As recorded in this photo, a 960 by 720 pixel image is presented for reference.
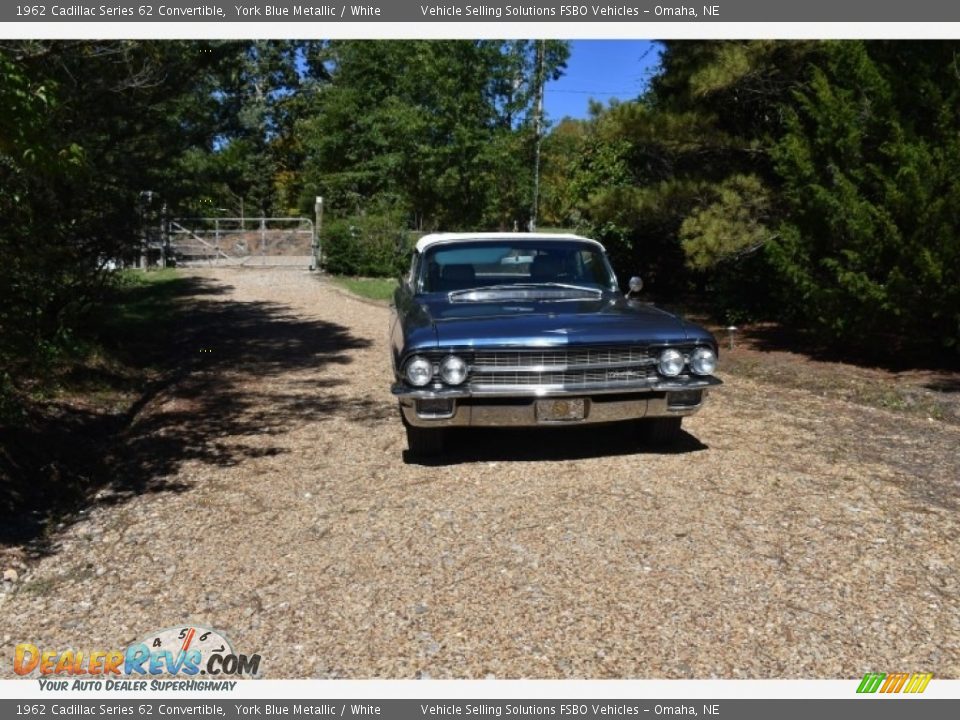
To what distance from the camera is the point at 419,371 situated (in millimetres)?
5547

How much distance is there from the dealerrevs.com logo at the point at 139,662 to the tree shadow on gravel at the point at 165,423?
149cm

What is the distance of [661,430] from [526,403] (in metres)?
1.28

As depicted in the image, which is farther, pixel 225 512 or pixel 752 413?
pixel 752 413

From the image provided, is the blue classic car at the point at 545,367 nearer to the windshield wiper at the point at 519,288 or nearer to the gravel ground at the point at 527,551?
the windshield wiper at the point at 519,288

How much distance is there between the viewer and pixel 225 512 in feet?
17.3

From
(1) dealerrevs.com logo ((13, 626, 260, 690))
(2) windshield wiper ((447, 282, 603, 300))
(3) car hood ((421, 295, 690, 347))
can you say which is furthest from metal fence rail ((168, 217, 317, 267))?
(1) dealerrevs.com logo ((13, 626, 260, 690))

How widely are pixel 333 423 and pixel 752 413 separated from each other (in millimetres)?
3679

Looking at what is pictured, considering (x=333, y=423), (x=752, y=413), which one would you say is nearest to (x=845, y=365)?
(x=752, y=413)

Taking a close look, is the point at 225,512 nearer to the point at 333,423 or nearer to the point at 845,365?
the point at 333,423

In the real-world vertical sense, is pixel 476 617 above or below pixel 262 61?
below

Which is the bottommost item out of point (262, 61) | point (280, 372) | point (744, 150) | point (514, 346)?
point (280, 372)

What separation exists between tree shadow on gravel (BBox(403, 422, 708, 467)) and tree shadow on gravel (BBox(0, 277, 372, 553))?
1.26 meters

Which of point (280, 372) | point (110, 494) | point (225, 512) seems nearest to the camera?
point (225, 512)

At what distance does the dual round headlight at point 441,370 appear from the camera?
18.1 ft
